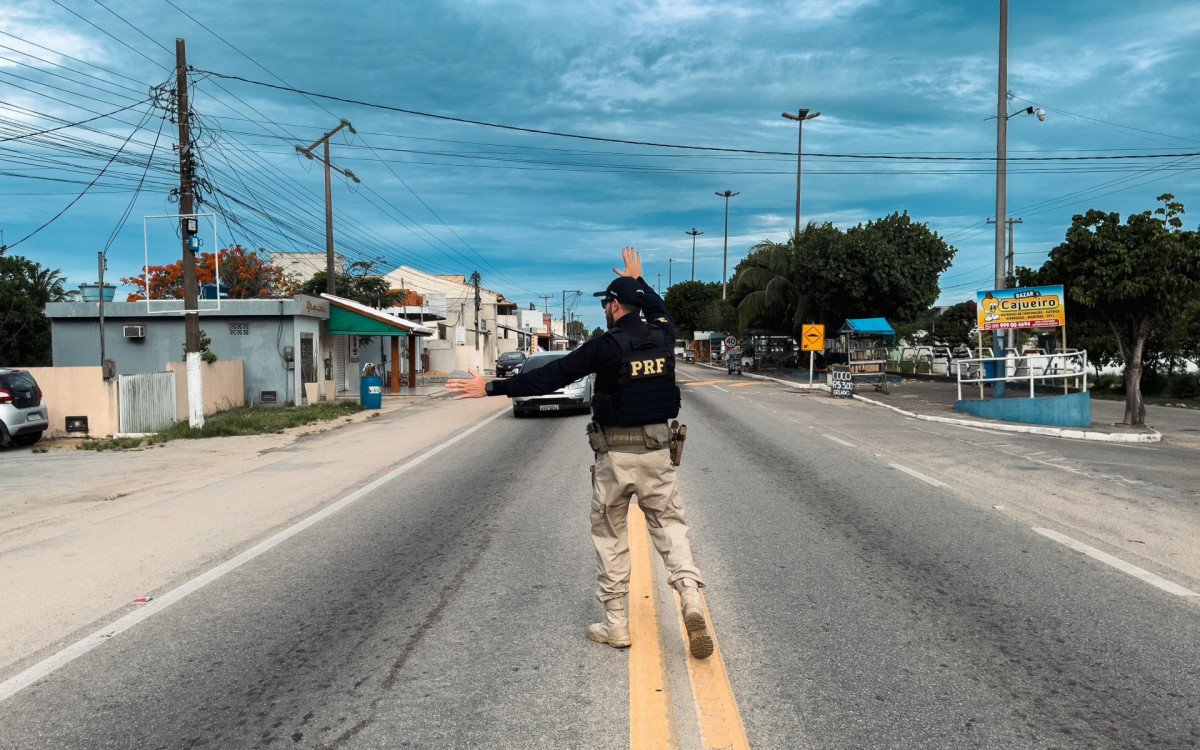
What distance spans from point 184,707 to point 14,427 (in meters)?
15.0

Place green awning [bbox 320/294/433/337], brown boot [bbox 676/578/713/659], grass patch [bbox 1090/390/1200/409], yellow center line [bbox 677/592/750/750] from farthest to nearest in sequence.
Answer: green awning [bbox 320/294/433/337]
grass patch [bbox 1090/390/1200/409]
brown boot [bbox 676/578/713/659]
yellow center line [bbox 677/592/750/750]

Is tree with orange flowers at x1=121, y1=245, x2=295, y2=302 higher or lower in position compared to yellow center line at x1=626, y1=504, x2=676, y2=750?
higher

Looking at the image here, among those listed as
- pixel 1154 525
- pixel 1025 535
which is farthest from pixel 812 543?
pixel 1154 525

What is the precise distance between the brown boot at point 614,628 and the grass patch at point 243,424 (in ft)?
48.4

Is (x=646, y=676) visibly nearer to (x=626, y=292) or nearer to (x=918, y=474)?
(x=626, y=292)

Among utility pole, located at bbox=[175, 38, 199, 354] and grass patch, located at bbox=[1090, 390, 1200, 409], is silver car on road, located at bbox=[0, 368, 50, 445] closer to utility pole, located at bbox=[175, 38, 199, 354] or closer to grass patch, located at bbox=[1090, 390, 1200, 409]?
utility pole, located at bbox=[175, 38, 199, 354]

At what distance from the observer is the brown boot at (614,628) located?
4695 mm

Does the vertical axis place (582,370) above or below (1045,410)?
above

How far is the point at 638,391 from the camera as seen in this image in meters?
4.76

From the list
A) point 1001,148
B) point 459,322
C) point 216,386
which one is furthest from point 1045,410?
point 459,322

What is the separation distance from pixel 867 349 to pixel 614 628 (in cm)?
3404

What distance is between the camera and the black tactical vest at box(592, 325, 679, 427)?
4.72m

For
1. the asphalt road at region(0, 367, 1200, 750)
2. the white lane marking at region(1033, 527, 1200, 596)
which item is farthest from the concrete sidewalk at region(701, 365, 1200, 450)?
the white lane marking at region(1033, 527, 1200, 596)

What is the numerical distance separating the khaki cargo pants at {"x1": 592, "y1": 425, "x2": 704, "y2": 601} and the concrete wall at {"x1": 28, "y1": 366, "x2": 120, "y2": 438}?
53.8ft
